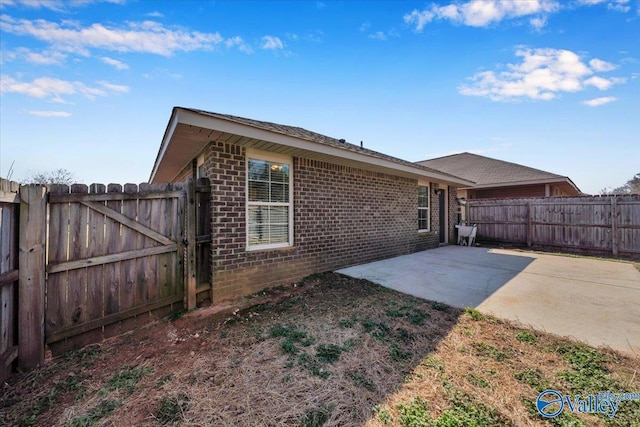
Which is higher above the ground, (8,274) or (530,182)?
(530,182)

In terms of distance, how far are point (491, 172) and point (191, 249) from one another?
16688 millimetres

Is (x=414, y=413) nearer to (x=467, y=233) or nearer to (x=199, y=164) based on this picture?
(x=199, y=164)

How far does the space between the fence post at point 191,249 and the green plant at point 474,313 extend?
407 centimetres

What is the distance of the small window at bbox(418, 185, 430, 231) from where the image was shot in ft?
29.8

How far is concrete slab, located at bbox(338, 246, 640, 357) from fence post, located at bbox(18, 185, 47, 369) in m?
4.69

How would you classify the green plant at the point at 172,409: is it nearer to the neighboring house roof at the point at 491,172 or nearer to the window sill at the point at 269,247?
the window sill at the point at 269,247

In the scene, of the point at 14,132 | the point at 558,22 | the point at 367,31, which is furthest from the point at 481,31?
the point at 14,132

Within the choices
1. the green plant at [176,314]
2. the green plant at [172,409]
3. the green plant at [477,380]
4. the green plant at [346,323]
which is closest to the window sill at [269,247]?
the green plant at [176,314]

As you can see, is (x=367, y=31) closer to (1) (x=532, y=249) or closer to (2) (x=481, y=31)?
(2) (x=481, y=31)

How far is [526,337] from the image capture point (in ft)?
9.60

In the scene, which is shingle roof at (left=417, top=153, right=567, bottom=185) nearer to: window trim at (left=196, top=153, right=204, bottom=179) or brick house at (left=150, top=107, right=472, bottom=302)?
brick house at (left=150, top=107, right=472, bottom=302)

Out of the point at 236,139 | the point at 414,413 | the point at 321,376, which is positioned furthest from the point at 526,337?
the point at 236,139

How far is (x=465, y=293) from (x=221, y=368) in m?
4.06

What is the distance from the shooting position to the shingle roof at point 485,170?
13141mm
